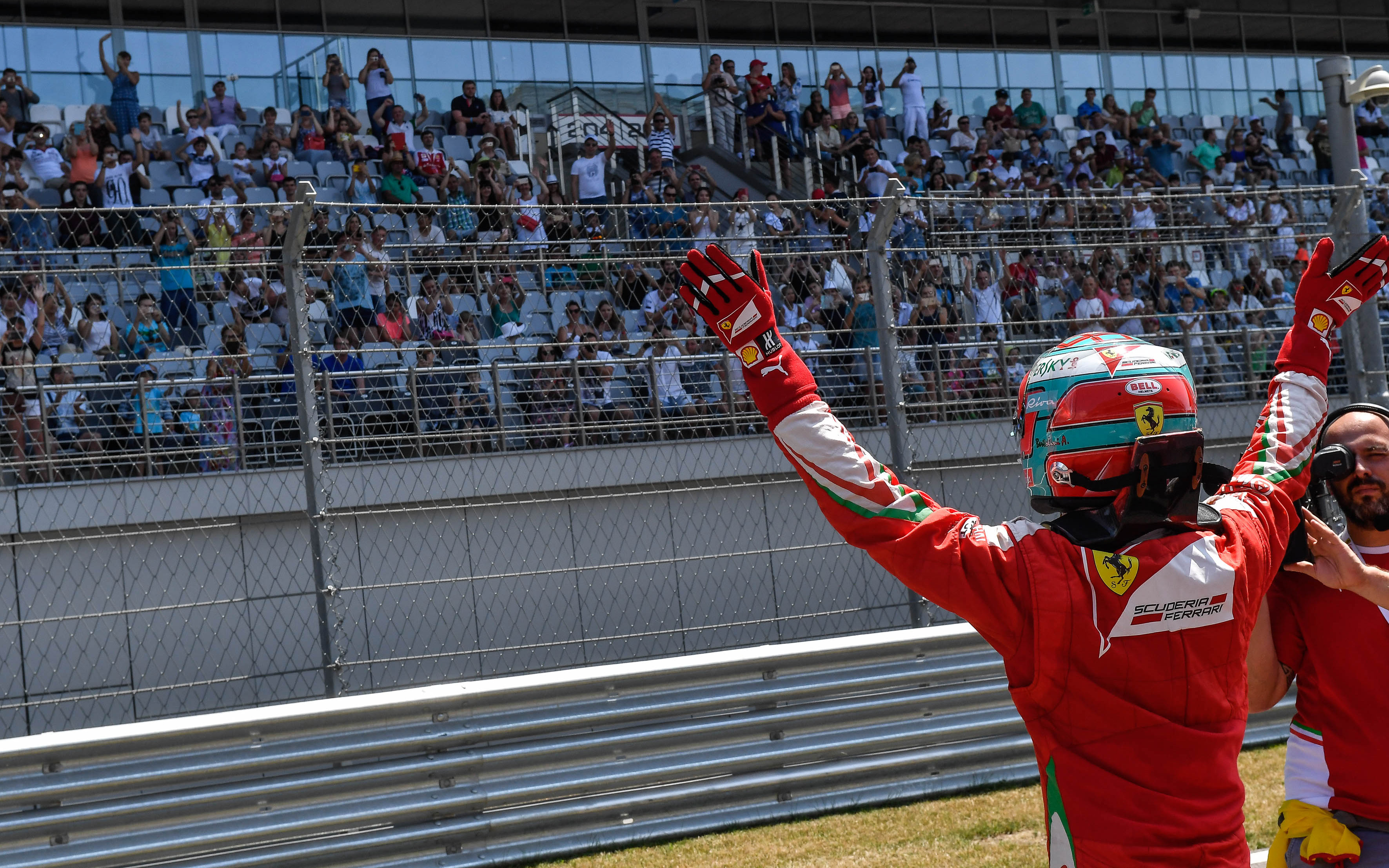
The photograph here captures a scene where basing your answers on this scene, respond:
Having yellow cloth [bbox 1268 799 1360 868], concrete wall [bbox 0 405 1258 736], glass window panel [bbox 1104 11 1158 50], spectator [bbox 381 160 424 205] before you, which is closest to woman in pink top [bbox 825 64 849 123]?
glass window panel [bbox 1104 11 1158 50]

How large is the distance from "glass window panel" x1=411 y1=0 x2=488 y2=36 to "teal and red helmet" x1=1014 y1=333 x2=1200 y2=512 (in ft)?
50.7

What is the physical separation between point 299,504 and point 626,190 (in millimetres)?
6239

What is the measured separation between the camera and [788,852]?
4.90 meters

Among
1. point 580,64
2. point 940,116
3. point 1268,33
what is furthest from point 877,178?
point 1268,33

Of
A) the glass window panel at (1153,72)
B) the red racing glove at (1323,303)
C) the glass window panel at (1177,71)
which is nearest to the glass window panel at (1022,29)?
the glass window panel at (1153,72)

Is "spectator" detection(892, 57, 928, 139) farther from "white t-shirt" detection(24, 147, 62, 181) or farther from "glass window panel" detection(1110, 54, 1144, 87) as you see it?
"white t-shirt" detection(24, 147, 62, 181)

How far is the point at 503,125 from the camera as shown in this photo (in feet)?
47.5

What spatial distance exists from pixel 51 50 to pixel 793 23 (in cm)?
997

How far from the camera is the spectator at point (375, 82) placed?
14.3 m

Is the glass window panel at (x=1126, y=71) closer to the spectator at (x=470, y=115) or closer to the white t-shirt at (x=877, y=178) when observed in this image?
the white t-shirt at (x=877, y=178)

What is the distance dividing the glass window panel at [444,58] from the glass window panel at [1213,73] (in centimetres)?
1195

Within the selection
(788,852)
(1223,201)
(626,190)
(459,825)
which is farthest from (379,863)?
(1223,201)

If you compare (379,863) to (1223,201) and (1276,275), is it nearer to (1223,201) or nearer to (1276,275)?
(1276,275)

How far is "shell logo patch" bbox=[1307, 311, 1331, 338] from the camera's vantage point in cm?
265
